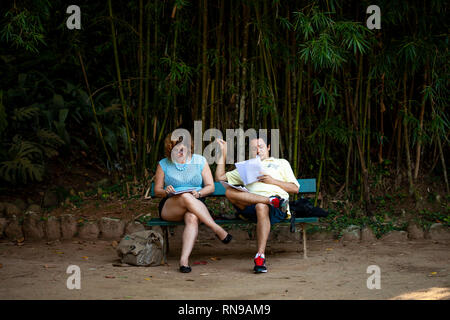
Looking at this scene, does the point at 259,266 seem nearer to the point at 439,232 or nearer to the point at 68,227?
the point at 439,232

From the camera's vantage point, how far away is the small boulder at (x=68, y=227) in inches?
197

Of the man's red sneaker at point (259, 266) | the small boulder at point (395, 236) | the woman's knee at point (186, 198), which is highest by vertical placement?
the woman's knee at point (186, 198)

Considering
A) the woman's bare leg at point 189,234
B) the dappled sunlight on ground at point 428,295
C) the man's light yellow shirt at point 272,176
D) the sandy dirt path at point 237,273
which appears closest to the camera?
the dappled sunlight on ground at point 428,295

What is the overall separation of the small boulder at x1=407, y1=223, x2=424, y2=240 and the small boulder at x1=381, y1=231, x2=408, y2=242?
55 mm

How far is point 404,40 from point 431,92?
1.83 feet

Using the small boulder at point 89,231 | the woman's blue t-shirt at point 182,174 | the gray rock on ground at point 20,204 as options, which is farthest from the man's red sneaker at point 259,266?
the gray rock on ground at point 20,204

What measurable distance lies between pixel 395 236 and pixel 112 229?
95.3 inches

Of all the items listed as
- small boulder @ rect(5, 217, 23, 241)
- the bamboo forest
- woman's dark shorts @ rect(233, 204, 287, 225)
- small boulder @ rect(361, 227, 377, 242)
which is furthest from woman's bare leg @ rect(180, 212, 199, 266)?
small boulder @ rect(5, 217, 23, 241)

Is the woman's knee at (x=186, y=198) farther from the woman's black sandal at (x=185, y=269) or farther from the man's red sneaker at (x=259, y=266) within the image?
the man's red sneaker at (x=259, y=266)

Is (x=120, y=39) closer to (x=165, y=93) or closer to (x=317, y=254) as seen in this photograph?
(x=165, y=93)

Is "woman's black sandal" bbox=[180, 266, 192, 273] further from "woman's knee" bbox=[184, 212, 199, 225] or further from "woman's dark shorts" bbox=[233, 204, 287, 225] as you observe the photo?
"woman's dark shorts" bbox=[233, 204, 287, 225]

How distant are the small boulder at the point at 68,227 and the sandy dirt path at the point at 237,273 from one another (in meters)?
0.15

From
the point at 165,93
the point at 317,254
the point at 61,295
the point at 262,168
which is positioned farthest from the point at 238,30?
the point at 61,295

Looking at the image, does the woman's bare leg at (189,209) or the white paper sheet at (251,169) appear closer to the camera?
the woman's bare leg at (189,209)
